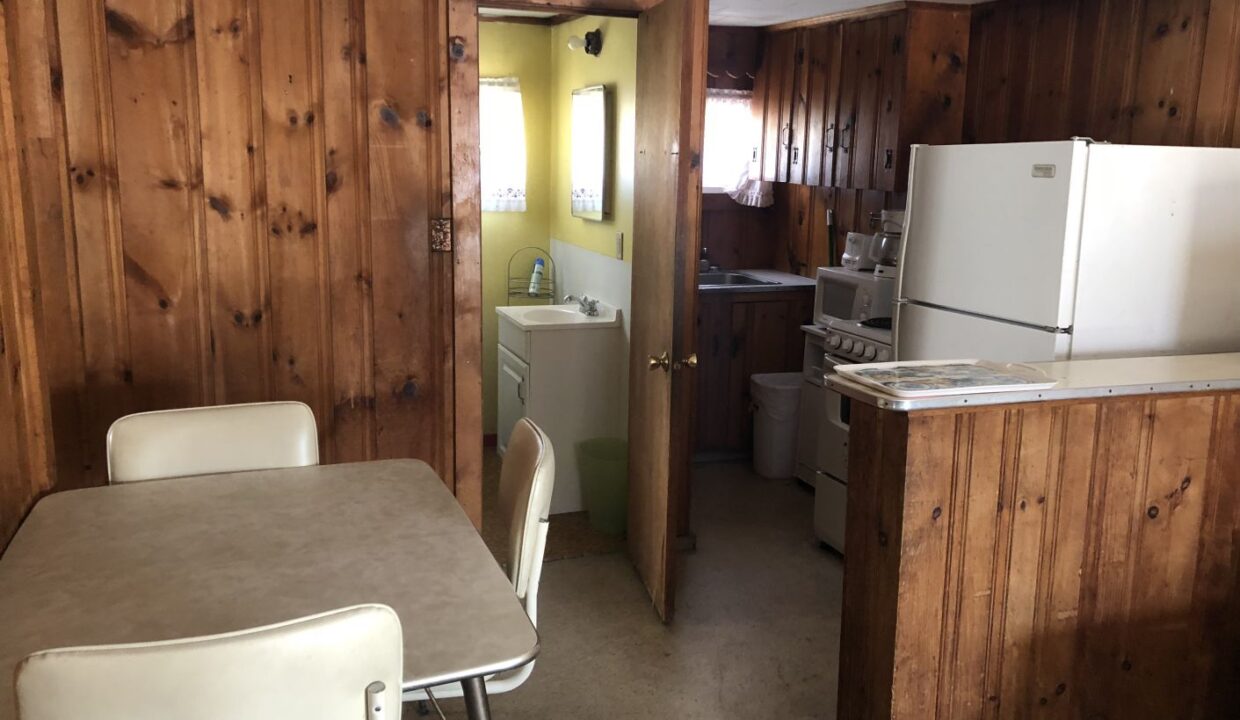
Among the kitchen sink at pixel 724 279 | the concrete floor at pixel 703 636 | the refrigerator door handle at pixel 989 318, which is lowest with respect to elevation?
the concrete floor at pixel 703 636

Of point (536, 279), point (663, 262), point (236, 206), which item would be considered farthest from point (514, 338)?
point (236, 206)

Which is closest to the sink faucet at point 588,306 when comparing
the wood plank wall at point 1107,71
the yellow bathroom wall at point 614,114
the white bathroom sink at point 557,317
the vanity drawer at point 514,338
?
the white bathroom sink at point 557,317

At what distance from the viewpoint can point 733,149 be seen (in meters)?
5.59

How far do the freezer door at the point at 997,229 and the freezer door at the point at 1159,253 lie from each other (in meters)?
0.06

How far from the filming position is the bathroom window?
548 cm

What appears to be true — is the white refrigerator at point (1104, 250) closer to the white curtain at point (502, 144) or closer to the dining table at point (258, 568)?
the dining table at point (258, 568)

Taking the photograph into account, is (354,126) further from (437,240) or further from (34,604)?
(34,604)

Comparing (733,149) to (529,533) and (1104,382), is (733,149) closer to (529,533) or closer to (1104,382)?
(1104,382)

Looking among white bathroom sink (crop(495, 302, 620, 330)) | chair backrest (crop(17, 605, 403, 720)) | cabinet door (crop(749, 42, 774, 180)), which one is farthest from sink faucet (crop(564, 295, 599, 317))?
chair backrest (crop(17, 605, 403, 720))

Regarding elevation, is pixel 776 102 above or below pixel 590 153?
above

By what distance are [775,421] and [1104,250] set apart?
2258 mm

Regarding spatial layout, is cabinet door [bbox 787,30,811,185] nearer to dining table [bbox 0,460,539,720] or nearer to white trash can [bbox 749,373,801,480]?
white trash can [bbox 749,373,801,480]

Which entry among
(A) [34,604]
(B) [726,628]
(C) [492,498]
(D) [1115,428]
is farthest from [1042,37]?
(A) [34,604]

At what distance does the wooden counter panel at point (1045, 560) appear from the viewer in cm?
210
